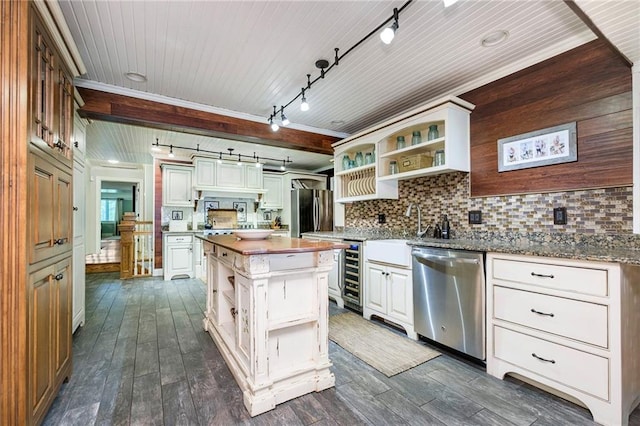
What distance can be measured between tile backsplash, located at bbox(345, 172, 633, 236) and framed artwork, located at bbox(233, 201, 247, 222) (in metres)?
3.51

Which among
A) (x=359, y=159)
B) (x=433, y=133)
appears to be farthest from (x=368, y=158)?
(x=433, y=133)

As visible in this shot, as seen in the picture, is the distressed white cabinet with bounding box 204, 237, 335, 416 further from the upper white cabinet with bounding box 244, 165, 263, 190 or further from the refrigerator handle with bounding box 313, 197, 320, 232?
the refrigerator handle with bounding box 313, 197, 320, 232

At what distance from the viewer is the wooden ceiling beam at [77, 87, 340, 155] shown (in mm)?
2779

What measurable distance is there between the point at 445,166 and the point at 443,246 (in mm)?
840

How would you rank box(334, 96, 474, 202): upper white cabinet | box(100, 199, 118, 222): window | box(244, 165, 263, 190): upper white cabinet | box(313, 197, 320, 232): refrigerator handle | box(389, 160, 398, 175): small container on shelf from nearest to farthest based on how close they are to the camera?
box(334, 96, 474, 202): upper white cabinet < box(389, 160, 398, 175): small container on shelf < box(244, 165, 263, 190): upper white cabinet < box(313, 197, 320, 232): refrigerator handle < box(100, 199, 118, 222): window

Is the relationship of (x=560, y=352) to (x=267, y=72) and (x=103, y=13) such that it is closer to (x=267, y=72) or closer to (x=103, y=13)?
(x=267, y=72)

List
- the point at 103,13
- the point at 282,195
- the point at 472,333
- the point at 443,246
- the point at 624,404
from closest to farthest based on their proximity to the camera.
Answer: the point at 624,404 → the point at 103,13 → the point at 472,333 → the point at 443,246 → the point at 282,195

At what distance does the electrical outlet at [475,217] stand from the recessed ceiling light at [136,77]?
3338 millimetres

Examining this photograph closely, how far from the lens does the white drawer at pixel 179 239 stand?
5301 mm

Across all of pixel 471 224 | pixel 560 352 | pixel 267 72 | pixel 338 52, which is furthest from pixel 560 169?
pixel 267 72

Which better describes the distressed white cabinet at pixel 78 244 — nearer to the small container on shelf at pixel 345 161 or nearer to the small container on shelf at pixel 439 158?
the small container on shelf at pixel 345 161

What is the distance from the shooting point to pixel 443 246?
2.29m

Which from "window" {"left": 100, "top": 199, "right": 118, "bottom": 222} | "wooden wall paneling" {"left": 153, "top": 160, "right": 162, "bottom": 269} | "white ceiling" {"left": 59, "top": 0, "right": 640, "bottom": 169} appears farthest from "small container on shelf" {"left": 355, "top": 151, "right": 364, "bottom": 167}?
"window" {"left": 100, "top": 199, "right": 118, "bottom": 222}

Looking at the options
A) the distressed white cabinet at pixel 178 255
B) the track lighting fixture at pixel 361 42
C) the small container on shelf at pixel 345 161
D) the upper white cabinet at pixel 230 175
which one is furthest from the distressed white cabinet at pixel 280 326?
the upper white cabinet at pixel 230 175
